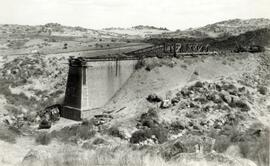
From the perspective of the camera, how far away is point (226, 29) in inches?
4112

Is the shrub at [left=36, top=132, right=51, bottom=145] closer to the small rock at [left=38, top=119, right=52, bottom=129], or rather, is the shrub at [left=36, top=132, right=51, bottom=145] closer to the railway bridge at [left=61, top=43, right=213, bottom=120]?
the small rock at [left=38, top=119, right=52, bottom=129]

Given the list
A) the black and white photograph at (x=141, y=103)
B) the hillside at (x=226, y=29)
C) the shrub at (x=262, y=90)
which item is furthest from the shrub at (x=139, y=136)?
the hillside at (x=226, y=29)

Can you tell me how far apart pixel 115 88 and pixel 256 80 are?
1473cm

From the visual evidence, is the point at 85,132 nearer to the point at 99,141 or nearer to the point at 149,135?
the point at 99,141

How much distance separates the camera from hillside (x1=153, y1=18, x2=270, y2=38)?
9462 centimetres

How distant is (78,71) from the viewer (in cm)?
2908

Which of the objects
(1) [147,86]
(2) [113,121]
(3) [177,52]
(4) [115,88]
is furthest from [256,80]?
(2) [113,121]

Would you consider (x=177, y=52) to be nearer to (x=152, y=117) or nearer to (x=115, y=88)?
(x=115, y=88)

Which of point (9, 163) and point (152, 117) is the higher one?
point (9, 163)

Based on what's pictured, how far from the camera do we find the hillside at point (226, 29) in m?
94.6

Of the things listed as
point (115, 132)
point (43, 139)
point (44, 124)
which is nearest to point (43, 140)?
point (43, 139)

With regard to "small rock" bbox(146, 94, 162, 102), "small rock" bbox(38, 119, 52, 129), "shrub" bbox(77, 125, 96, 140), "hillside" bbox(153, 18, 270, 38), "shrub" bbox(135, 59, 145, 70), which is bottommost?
"small rock" bbox(38, 119, 52, 129)

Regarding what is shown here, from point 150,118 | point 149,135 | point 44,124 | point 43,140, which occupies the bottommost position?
point 44,124

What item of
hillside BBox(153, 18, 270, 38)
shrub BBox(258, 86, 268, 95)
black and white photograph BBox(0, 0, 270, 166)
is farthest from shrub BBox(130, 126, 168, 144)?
hillside BBox(153, 18, 270, 38)
